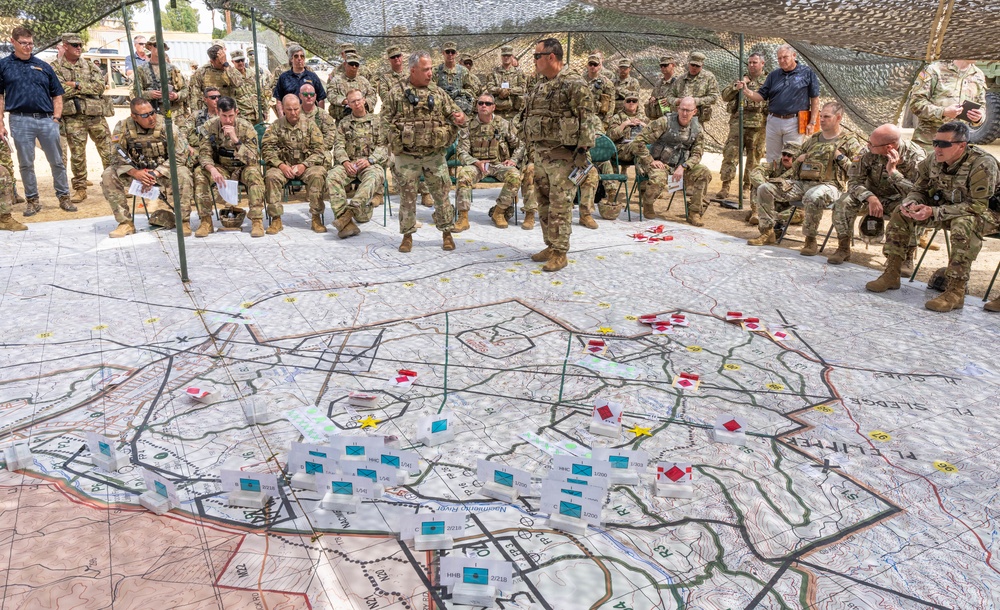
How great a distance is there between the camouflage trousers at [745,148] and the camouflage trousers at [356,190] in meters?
4.09

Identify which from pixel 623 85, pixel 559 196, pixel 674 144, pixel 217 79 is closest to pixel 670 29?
pixel 623 85

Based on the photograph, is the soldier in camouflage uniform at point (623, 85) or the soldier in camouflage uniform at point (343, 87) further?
the soldier in camouflage uniform at point (623, 85)

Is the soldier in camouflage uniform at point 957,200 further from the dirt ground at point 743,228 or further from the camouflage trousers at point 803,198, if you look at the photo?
the camouflage trousers at point 803,198

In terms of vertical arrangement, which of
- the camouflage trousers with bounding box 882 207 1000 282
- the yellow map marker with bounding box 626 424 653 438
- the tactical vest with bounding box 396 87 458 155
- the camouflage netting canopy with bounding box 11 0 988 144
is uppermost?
the camouflage netting canopy with bounding box 11 0 988 144

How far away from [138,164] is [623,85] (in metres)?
5.28

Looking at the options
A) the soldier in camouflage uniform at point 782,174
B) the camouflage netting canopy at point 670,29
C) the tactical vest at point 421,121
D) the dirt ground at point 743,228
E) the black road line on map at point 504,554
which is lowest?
the black road line on map at point 504,554

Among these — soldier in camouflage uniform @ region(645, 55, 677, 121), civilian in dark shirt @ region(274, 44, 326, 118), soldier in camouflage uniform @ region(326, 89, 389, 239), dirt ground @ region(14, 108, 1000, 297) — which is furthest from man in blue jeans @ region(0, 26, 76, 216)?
soldier in camouflage uniform @ region(645, 55, 677, 121)

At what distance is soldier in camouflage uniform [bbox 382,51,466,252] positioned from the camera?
5.49 meters

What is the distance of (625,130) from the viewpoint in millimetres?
7512

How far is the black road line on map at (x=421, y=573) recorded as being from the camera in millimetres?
1982

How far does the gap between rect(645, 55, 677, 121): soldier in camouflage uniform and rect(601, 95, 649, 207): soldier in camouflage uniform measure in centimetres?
34

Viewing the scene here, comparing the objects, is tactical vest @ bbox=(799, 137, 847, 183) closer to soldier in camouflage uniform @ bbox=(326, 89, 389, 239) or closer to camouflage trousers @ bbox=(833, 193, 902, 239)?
camouflage trousers @ bbox=(833, 193, 902, 239)

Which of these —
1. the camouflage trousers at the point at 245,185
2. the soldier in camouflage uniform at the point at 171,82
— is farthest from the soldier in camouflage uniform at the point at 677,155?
the soldier in camouflage uniform at the point at 171,82

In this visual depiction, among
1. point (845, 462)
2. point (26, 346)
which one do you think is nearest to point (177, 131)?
point (26, 346)
